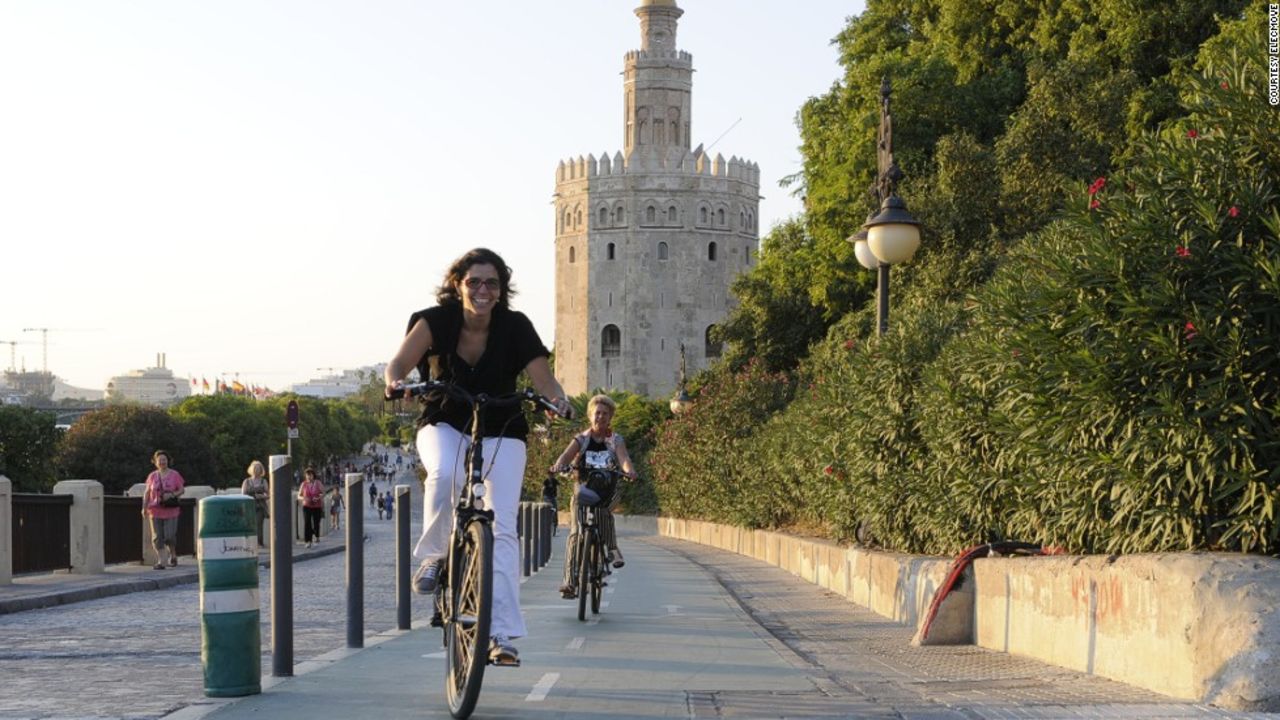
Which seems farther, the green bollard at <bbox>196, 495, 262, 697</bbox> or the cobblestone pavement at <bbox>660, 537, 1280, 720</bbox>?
the green bollard at <bbox>196, 495, 262, 697</bbox>

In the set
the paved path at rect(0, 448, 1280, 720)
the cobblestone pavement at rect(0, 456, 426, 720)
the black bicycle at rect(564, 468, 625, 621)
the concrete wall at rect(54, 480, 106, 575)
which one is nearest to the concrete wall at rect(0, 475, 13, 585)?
the cobblestone pavement at rect(0, 456, 426, 720)

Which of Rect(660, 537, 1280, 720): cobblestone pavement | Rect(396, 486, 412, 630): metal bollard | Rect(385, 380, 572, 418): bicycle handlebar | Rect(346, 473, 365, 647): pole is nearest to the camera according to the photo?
Rect(660, 537, 1280, 720): cobblestone pavement

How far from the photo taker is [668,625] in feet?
42.3

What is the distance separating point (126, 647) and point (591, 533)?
369 centimetres

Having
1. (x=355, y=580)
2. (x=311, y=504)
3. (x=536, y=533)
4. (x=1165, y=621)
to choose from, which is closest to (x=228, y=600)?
(x=355, y=580)

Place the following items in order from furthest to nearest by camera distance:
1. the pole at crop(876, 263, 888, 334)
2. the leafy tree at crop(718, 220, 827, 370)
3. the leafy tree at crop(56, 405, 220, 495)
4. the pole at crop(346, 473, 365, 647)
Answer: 1. the leafy tree at crop(56, 405, 220, 495)
2. the leafy tree at crop(718, 220, 827, 370)
3. the pole at crop(876, 263, 888, 334)
4. the pole at crop(346, 473, 365, 647)

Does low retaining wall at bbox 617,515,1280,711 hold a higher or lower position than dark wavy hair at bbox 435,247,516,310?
lower

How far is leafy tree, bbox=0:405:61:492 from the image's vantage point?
6462 centimetres

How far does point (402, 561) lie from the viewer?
1275cm

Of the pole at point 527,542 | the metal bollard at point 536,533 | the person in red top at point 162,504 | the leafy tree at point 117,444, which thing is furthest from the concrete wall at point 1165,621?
the leafy tree at point 117,444

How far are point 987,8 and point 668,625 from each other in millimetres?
35381

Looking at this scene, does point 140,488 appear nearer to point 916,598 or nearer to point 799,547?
point 799,547

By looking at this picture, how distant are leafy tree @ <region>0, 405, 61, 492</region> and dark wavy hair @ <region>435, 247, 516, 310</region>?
2336 inches

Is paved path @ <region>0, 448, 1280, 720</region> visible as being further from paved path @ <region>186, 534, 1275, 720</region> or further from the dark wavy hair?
the dark wavy hair
